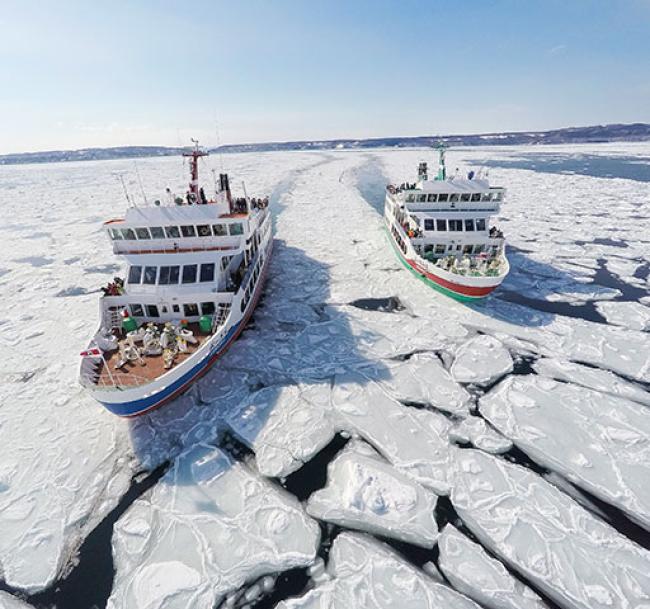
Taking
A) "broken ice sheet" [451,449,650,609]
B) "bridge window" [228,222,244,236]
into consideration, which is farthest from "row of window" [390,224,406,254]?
"broken ice sheet" [451,449,650,609]

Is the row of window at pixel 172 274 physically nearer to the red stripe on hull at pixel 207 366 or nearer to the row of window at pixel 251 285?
the row of window at pixel 251 285

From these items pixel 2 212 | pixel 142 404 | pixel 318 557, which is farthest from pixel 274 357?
pixel 2 212

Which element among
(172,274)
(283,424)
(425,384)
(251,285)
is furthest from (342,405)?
(172,274)

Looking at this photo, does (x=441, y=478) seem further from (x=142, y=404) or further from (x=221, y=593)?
(x=142, y=404)

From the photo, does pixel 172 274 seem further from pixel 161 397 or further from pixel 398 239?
pixel 398 239

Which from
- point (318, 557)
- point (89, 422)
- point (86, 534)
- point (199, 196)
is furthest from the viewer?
point (199, 196)

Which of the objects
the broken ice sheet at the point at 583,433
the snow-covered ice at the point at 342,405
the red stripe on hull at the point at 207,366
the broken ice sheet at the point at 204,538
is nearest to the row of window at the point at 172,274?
the red stripe on hull at the point at 207,366
